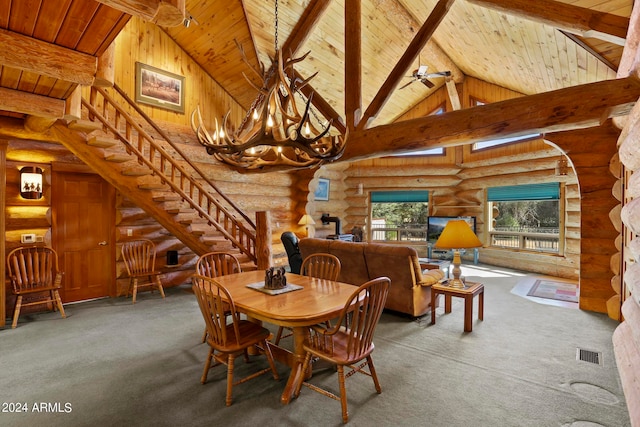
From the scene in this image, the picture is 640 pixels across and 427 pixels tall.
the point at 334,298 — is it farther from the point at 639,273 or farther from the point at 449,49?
the point at 449,49

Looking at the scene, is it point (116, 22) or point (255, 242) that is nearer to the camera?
point (116, 22)

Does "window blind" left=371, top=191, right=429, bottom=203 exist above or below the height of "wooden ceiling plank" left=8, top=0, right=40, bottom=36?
below

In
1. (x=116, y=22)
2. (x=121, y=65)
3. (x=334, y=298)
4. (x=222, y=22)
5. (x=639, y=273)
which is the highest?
(x=222, y=22)

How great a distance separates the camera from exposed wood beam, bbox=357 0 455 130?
480 cm

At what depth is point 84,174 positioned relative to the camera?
511 cm

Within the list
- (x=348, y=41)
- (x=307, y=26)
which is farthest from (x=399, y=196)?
(x=307, y=26)

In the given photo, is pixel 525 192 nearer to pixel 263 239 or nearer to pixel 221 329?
pixel 263 239

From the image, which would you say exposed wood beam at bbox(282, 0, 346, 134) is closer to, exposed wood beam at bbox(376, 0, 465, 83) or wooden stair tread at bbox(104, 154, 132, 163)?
exposed wood beam at bbox(376, 0, 465, 83)

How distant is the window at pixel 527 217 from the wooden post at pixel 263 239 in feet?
21.2

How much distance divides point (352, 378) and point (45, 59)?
10.6ft

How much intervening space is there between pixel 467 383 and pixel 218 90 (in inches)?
280

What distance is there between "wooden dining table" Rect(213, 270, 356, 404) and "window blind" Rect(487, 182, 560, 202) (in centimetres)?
672

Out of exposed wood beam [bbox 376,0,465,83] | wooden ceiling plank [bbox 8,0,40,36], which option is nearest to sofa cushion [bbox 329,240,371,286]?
wooden ceiling plank [bbox 8,0,40,36]

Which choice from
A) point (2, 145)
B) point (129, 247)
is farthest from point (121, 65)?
point (129, 247)
